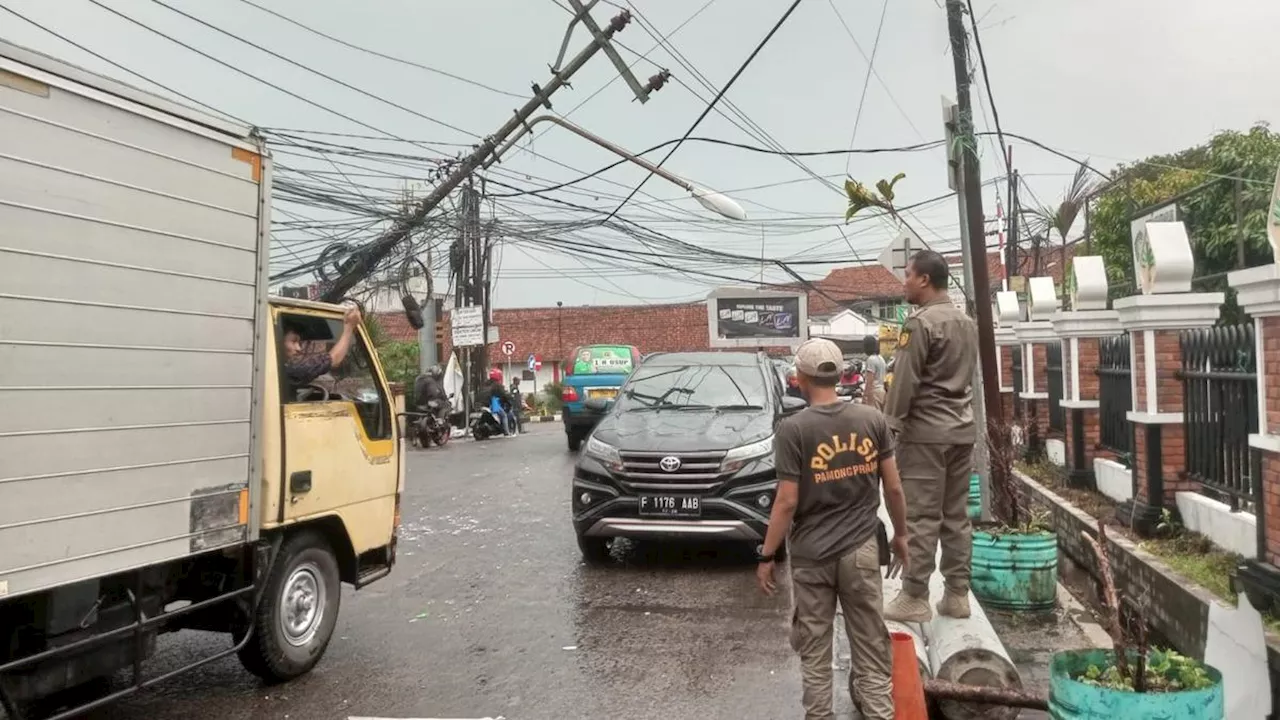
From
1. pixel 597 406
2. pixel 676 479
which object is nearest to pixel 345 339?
pixel 676 479

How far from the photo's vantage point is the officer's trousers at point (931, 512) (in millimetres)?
4750

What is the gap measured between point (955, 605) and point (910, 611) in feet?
0.72

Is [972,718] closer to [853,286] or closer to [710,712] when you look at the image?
[710,712]

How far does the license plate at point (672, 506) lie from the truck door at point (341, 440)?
209 cm

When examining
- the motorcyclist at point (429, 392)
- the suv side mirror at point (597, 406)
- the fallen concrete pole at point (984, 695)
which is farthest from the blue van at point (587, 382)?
the fallen concrete pole at point (984, 695)

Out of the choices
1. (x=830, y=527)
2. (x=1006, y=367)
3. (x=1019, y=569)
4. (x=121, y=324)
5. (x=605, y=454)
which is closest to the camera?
(x=121, y=324)

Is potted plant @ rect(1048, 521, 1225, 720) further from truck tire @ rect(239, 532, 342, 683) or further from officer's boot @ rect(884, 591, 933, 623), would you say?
truck tire @ rect(239, 532, 342, 683)

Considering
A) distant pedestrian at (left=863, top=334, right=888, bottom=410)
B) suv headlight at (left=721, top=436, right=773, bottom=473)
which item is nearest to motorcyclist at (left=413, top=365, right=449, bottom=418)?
distant pedestrian at (left=863, top=334, right=888, bottom=410)

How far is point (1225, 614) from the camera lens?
435 centimetres

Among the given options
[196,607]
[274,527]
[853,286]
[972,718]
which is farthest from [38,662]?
[853,286]

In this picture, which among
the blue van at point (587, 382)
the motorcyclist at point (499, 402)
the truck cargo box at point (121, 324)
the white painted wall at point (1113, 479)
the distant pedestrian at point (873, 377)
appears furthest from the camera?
the motorcyclist at point (499, 402)

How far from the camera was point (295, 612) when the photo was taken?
194 inches

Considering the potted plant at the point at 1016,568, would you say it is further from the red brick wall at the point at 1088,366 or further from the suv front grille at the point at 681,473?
the red brick wall at the point at 1088,366

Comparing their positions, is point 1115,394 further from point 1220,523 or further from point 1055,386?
point 1220,523
